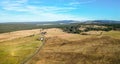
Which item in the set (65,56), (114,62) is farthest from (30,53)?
(114,62)

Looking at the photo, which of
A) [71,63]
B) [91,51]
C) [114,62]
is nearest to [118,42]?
[91,51]

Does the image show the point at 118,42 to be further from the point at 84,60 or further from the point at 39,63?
the point at 39,63

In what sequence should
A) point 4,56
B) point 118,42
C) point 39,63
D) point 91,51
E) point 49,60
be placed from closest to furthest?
point 39,63, point 49,60, point 4,56, point 91,51, point 118,42

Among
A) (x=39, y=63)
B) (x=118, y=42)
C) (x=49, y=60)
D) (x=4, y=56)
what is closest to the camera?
(x=39, y=63)

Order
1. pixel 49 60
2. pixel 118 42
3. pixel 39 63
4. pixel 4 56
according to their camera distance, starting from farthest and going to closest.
A: pixel 118 42, pixel 4 56, pixel 49 60, pixel 39 63

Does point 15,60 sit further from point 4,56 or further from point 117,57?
point 117,57

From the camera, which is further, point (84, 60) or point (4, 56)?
point (4, 56)

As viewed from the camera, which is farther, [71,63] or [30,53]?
[30,53]

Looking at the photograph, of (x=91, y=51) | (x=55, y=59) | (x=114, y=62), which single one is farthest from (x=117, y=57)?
(x=55, y=59)

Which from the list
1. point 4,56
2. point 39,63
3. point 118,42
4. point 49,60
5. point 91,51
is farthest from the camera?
point 118,42
